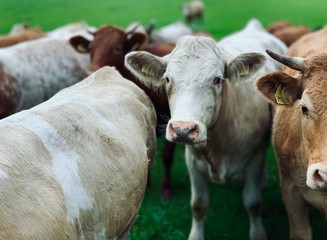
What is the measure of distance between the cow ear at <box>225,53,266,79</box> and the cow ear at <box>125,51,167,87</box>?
56 cm

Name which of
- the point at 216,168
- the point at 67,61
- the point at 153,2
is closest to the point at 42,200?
the point at 216,168

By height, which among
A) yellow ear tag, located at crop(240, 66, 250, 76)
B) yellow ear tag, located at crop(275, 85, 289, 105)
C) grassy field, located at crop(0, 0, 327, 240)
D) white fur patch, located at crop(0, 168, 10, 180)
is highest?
white fur patch, located at crop(0, 168, 10, 180)

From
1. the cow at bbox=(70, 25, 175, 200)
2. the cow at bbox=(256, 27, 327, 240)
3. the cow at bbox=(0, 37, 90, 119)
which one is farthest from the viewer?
the cow at bbox=(70, 25, 175, 200)

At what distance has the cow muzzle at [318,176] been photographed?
3550 millimetres

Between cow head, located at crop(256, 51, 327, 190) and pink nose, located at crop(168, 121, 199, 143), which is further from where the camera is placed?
pink nose, located at crop(168, 121, 199, 143)

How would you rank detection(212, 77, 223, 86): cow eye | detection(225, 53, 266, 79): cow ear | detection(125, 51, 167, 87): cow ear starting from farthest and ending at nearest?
detection(125, 51, 167, 87): cow ear → detection(225, 53, 266, 79): cow ear → detection(212, 77, 223, 86): cow eye

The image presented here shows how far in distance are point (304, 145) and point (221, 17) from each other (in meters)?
23.2

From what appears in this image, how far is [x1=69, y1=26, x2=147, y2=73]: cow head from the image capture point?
7203 millimetres

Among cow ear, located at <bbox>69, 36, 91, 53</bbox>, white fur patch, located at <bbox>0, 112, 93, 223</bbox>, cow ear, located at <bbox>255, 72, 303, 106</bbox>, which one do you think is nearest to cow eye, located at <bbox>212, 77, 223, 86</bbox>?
cow ear, located at <bbox>255, 72, 303, 106</bbox>

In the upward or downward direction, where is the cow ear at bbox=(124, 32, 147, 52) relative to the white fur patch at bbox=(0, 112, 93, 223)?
downward


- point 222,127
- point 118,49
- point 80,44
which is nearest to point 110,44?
point 118,49

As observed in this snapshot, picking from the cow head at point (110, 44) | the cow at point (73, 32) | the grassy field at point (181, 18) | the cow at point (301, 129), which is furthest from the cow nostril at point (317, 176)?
the cow at point (73, 32)

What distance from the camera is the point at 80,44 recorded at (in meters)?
7.72

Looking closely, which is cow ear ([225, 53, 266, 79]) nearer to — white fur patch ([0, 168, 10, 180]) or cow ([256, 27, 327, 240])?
cow ([256, 27, 327, 240])
